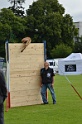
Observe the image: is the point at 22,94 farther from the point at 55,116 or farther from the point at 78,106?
the point at 55,116

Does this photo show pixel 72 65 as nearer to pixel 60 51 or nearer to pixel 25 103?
pixel 60 51

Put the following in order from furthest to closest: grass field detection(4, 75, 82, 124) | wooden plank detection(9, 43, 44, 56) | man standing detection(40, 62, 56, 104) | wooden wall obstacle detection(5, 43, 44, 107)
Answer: man standing detection(40, 62, 56, 104) → wooden wall obstacle detection(5, 43, 44, 107) → wooden plank detection(9, 43, 44, 56) → grass field detection(4, 75, 82, 124)

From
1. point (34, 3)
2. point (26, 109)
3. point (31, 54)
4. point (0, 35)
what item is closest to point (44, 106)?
point (26, 109)

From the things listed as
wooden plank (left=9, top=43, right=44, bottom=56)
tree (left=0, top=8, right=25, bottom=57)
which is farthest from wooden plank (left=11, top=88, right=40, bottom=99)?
tree (left=0, top=8, right=25, bottom=57)

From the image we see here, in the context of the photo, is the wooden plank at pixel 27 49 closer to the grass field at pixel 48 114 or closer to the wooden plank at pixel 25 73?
the wooden plank at pixel 25 73

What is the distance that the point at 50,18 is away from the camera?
241 feet

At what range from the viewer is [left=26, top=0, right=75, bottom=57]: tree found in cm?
7300

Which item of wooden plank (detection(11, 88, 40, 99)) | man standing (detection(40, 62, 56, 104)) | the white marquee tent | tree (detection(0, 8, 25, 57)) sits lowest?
the white marquee tent

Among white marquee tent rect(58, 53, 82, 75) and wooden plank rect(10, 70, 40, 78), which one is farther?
white marquee tent rect(58, 53, 82, 75)

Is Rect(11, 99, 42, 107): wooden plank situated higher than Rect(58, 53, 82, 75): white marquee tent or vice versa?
Rect(11, 99, 42, 107): wooden plank

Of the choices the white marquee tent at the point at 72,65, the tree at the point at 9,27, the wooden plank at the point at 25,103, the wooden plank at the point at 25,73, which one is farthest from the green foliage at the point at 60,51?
the wooden plank at the point at 25,73

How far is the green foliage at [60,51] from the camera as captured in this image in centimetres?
7067

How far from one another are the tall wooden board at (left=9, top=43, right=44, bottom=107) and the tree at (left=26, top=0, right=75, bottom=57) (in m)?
55.8

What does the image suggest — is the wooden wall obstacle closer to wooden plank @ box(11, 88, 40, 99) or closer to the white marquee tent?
wooden plank @ box(11, 88, 40, 99)
